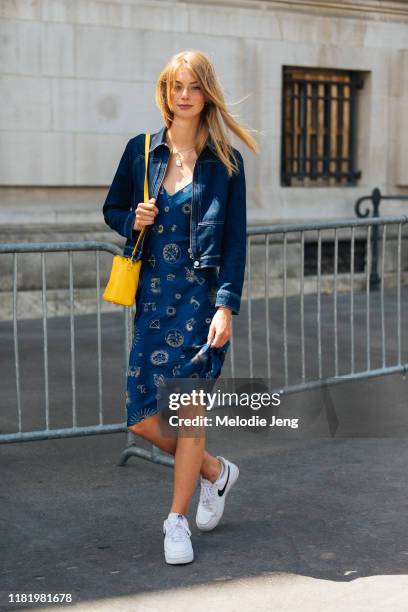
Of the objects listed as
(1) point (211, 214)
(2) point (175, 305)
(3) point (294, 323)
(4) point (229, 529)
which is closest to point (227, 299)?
(2) point (175, 305)

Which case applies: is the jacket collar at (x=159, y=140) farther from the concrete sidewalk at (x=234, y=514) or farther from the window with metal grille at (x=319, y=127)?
the window with metal grille at (x=319, y=127)

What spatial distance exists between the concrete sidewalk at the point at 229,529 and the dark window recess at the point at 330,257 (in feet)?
21.3

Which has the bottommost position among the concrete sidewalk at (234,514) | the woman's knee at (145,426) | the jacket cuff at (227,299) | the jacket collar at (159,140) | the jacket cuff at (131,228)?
the concrete sidewalk at (234,514)

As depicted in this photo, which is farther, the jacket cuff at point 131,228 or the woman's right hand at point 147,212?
the jacket cuff at point 131,228

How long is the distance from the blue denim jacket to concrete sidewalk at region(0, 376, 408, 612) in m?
1.07

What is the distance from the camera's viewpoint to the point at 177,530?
454 centimetres

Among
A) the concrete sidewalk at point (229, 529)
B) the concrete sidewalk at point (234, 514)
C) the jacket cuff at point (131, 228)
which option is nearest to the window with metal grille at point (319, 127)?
the concrete sidewalk at point (234, 514)

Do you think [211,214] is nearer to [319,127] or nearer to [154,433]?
[154,433]

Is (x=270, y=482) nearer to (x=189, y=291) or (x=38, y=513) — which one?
(x=38, y=513)

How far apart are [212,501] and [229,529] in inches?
6.7

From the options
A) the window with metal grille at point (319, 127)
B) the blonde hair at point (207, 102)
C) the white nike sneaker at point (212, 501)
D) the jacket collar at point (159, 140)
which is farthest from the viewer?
the window with metal grille at point (319, 127)

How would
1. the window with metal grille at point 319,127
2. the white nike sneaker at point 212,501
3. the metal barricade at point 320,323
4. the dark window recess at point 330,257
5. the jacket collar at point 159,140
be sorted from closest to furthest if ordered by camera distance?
the jacket collar at point 159,140 < the white nike sneaker at point 212,501 < the metal barricade at point 320,323 < the dark window recess at point 330,257 < the window with metal grille at point 319,127

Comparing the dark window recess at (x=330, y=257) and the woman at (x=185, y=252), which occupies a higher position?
the woman at (x=185, y=252)

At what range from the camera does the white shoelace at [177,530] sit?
451 cm
